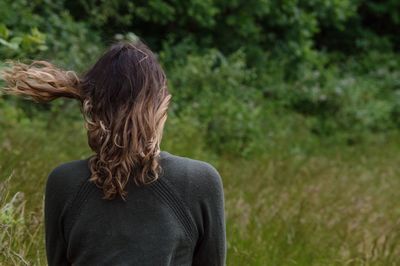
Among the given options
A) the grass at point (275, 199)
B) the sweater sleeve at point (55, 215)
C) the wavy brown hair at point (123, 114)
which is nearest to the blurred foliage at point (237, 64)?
the grass at point (275, 199)

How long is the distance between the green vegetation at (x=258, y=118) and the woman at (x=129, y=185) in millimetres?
950

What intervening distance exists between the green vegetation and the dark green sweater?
92 cm

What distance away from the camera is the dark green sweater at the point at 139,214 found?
2.57 metres

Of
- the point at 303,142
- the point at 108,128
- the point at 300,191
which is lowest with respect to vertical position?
the point at 303,142

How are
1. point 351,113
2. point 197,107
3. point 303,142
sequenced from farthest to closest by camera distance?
point 351,113, point 303,142, point 197,107

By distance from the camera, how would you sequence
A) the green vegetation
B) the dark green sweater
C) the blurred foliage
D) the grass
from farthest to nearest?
the blurred foliage < the green vegetation < the grass < the dark green sweater

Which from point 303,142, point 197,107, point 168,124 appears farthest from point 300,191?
point 303,142

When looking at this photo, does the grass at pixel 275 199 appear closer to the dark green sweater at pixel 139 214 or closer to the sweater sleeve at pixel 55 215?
the sweater sleeve at pixel 55 215

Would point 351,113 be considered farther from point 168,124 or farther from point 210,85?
point 168,124

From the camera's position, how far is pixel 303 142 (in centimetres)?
1065

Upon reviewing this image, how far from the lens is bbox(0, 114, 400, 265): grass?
4.55 m

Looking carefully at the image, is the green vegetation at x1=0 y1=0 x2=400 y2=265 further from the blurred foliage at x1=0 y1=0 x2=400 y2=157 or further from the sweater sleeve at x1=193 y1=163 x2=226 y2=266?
the sweater sleeve at x1=193 y1=163 x2=226 y2=266

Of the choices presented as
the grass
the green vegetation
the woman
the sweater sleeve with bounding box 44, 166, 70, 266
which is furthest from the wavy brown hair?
the green vegetation

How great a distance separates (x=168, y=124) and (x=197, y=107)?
0.99 meters
